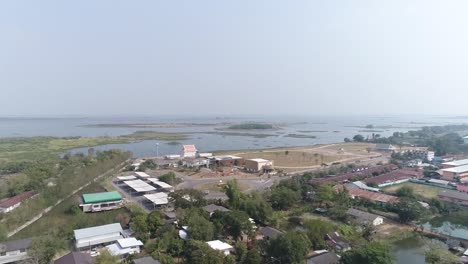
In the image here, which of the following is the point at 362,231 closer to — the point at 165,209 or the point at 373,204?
the point at 373,204

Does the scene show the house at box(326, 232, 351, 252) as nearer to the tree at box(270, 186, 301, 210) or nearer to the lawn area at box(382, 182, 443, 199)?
the tree at box(270, 186, 301, 210)

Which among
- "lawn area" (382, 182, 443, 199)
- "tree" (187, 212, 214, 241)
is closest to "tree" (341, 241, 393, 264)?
"tree" (187, 212, 214, 241)

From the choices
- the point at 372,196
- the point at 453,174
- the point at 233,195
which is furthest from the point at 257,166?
the point at 453,174

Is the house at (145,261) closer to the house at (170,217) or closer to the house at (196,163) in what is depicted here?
the house at (170,217)

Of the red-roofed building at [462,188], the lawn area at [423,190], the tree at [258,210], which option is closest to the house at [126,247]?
the tree at [258,210]

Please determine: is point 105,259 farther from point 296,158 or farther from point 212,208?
point 296,158

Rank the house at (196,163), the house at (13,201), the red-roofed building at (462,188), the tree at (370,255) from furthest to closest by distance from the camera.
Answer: the house at (196,163) < the red-roofed building at (462,188) < the house at (13,201) < the tree at (370,255)
